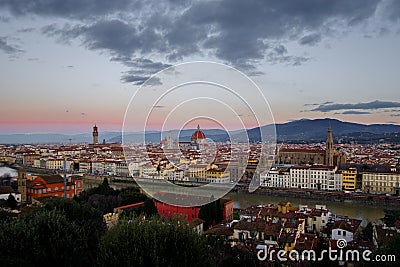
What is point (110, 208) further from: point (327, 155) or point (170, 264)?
point (327, 155)

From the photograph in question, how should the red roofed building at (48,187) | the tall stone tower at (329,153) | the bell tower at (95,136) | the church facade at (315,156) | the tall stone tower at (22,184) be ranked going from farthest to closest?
the bell tower at (95,136), the church facade at (315,156), the tall stone tower at (329,153), the red roofed building at (48,187), the tall stone tower at (22,184)

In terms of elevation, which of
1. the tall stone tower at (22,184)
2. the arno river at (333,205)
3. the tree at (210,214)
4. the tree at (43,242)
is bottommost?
the arno river at (333,205)

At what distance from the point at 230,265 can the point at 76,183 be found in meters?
8.70

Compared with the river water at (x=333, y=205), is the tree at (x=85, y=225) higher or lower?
higher

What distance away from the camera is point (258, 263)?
3158mm

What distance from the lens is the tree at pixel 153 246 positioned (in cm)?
222

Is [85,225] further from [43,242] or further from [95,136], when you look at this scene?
[95,136]

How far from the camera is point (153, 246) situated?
7.52 ft

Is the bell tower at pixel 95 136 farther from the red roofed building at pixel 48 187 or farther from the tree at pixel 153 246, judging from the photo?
the tree at pixel 153 246

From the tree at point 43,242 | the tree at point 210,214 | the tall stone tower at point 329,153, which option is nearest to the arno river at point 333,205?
the tree at point 210,214

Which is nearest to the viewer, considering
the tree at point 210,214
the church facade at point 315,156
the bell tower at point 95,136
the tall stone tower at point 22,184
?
the tree at point 210,214

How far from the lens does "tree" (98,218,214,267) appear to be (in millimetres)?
2217

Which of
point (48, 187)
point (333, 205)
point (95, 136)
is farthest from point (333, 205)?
point (95, 136)

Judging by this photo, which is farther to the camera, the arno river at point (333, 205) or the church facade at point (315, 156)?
the church facade at point (315, 156)
